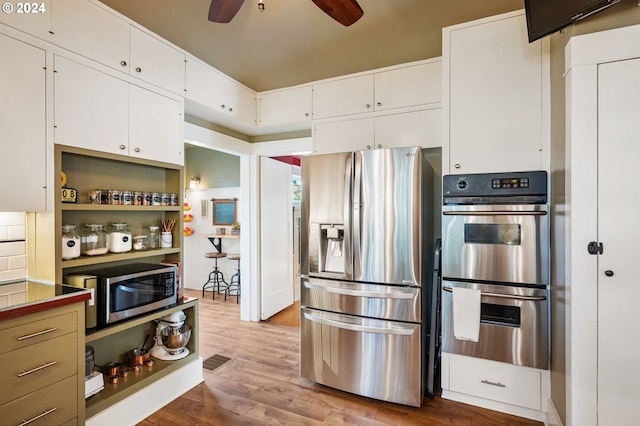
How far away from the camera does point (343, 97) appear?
10.5 feet

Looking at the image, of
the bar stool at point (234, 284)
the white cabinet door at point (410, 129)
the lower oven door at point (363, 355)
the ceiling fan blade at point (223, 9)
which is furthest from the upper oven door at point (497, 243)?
the bar stool at point (234, 284)

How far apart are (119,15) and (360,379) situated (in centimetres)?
304

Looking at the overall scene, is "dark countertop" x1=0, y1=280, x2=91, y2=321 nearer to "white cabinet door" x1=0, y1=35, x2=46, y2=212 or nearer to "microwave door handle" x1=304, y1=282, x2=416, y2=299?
"white cabinet door" x1=0, y1=35, x2=46, y2=212

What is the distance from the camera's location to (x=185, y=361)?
257 centimetres

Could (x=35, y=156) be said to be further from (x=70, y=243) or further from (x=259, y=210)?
(x=259, y=210)

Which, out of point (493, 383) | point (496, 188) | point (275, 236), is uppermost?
point (496, 188)

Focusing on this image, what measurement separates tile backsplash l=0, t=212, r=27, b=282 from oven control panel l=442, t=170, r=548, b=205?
2.75 meters

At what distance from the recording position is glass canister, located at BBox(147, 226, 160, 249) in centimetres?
263

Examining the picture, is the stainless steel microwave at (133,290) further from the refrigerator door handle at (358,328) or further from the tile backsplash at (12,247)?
the refrigerator door handle at (358,328)

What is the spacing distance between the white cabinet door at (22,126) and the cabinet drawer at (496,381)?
2838 mm

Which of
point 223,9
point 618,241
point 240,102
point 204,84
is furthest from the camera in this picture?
point 240,102

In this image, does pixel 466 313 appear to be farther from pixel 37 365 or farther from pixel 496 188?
pixel 37 365

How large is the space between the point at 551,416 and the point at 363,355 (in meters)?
1.18

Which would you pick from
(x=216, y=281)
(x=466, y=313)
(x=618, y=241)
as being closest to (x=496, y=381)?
(x=466, y=313)
